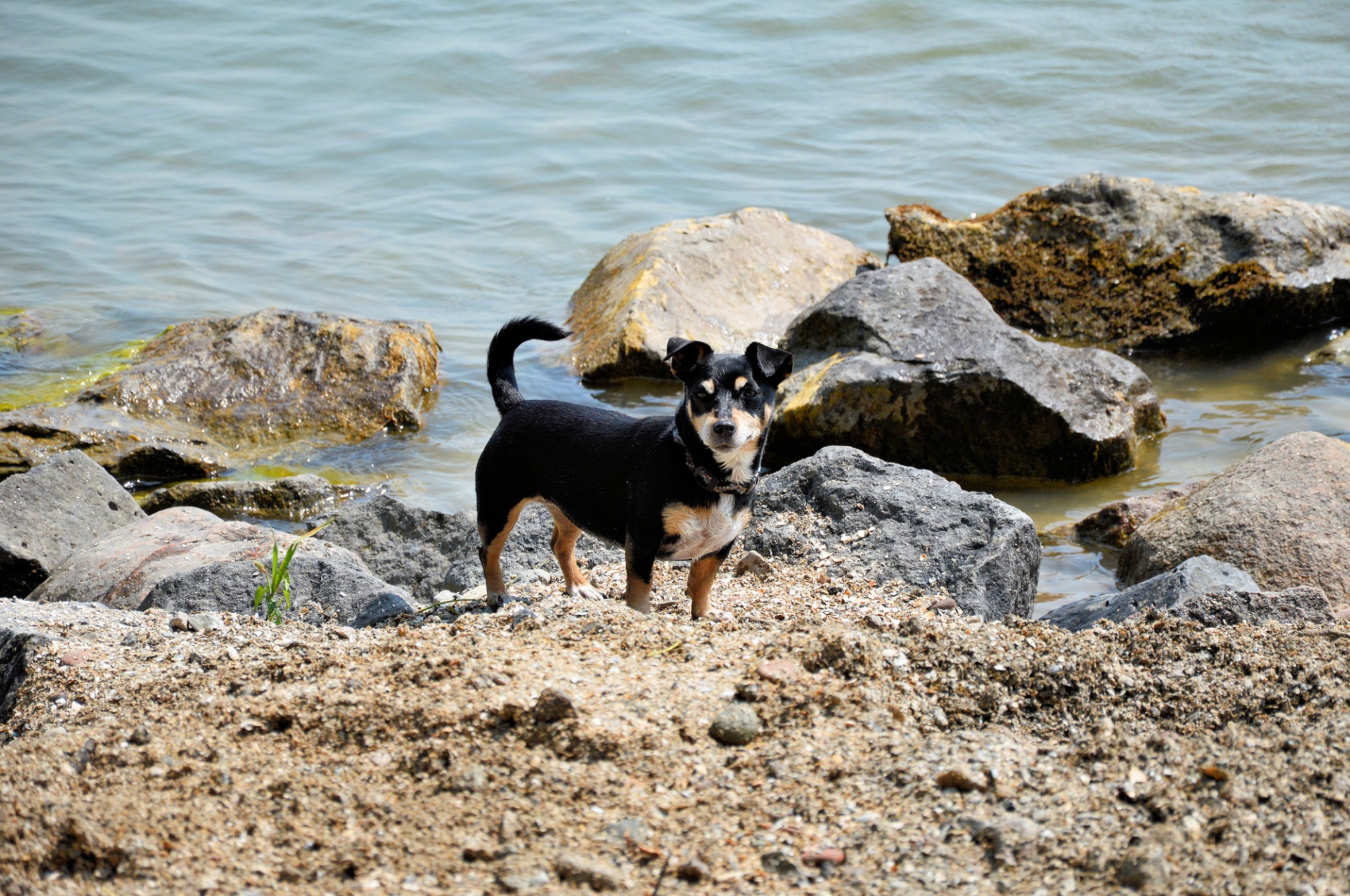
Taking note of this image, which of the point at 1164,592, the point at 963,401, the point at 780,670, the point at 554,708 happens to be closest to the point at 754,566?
the point at 1164,592

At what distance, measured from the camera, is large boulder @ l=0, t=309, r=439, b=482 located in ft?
29.0

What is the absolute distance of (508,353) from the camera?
5.63 metres

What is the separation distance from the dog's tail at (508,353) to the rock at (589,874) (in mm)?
2891

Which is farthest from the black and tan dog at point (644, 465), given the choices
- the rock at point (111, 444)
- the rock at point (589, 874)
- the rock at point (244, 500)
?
the rock at point (111, 444)

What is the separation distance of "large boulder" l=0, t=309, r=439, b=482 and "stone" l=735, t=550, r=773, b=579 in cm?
462

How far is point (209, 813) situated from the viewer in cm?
315

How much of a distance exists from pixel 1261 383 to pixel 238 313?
386 inches

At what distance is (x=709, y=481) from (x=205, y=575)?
8.79 ft

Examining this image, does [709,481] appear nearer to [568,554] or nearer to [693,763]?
[568,554]

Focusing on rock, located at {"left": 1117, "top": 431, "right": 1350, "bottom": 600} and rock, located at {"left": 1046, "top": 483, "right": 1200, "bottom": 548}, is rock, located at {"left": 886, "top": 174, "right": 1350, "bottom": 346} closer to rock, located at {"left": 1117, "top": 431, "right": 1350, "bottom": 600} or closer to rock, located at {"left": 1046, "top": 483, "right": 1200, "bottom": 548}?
rock, located at {"left": 1046, "top": 483, "right": 1200, "bottom": 548}

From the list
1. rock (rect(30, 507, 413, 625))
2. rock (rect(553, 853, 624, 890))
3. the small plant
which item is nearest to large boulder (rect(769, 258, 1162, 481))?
rock (rect(30, 507, 413, 625))

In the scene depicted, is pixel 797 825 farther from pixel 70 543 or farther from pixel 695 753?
pixel 70 543

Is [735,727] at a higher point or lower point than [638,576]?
higher

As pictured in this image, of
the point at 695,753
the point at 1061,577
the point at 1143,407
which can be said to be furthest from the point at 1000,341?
the point at 695,753
